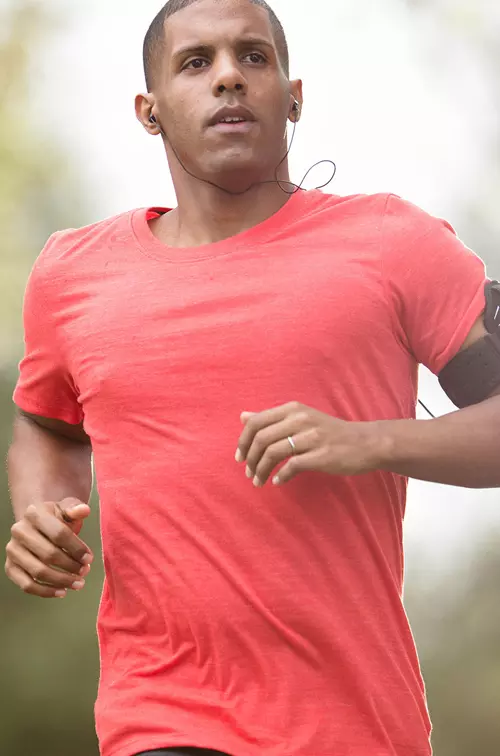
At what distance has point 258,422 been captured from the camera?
4.98 feet

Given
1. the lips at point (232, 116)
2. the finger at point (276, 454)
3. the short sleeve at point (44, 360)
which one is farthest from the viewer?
the short sleeve at point (44, 360)

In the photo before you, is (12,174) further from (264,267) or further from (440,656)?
(264,267)

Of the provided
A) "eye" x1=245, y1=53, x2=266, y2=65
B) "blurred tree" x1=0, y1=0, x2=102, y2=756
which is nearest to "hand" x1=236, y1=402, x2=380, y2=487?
"eye" x1=245, y1=53, x2=266, y2=65

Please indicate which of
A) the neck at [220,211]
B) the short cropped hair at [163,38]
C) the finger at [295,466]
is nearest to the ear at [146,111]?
the short cropped hair at [163,38]

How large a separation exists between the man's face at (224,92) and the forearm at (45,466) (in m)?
0.49

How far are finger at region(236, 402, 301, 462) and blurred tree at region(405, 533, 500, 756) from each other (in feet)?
9.62

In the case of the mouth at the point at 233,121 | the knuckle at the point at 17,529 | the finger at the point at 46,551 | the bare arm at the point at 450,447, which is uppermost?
the mouth at the point at 233,121

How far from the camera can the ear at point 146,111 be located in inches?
79.0

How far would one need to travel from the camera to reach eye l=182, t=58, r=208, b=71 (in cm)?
190

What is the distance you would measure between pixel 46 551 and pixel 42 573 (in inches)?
1.2

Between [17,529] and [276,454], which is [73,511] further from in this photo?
[276,454]

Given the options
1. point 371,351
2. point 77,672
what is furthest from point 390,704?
point 77,672

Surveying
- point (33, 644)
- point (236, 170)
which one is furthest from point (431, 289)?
point (33, 644)

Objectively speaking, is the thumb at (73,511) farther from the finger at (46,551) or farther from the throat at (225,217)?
the throat at (225,217)
